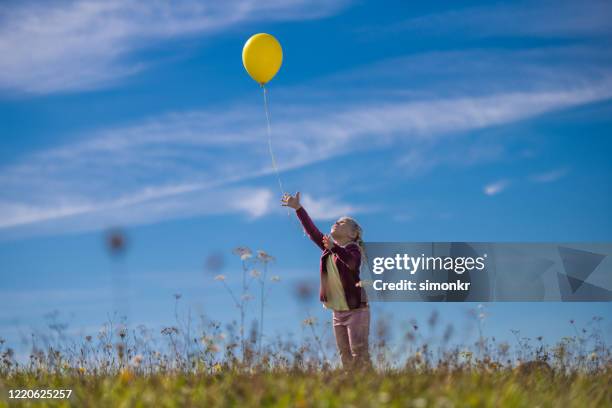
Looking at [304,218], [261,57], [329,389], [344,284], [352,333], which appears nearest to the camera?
[329,389]

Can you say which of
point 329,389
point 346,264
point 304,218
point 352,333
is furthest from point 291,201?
point 329,389

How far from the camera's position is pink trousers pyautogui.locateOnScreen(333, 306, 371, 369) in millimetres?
8062

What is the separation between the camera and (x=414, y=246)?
1217 cm

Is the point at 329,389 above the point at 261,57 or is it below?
below

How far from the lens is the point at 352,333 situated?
8.14 m

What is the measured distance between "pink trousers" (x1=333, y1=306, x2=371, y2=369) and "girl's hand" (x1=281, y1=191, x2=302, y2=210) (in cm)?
142

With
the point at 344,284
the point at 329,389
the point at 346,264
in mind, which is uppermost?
the point at 346,264

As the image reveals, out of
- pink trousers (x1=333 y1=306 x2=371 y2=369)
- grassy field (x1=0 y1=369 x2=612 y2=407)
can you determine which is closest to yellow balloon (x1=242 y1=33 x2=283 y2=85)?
pink trousers (x1=333 y1=306 x2=371 y2=369)

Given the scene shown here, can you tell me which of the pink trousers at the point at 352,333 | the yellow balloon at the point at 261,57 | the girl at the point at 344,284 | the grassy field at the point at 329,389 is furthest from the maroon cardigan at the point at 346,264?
the yellow balloon at the point at 261,57

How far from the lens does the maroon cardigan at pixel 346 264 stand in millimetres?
8242

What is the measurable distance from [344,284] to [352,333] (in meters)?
0.58

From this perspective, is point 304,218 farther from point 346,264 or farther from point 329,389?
point 329,389

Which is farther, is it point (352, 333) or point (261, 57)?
point (261, 57)

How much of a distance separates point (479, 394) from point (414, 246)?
672 centimetres
